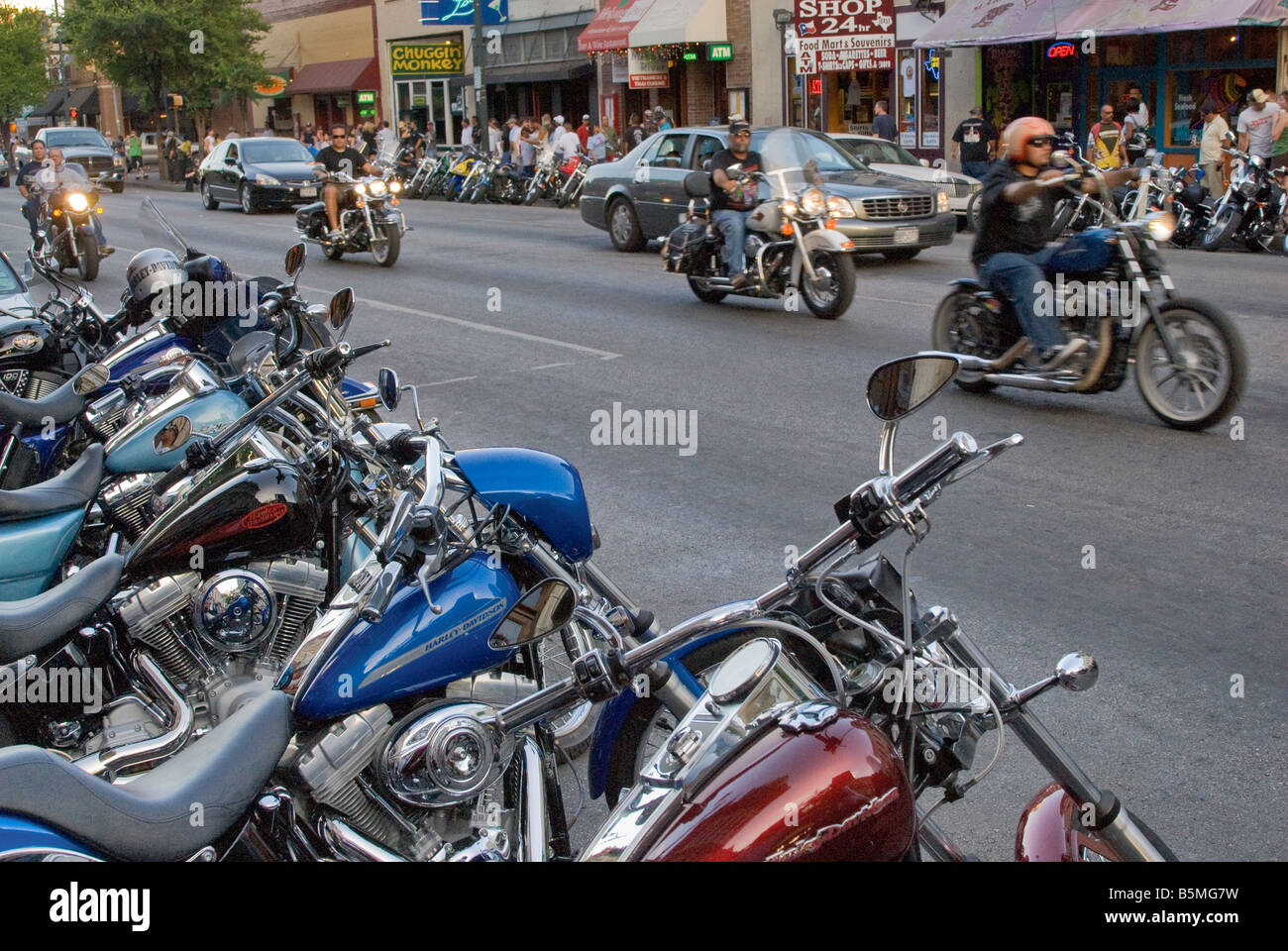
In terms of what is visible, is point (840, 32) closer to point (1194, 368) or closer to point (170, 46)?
point (1194, 368)

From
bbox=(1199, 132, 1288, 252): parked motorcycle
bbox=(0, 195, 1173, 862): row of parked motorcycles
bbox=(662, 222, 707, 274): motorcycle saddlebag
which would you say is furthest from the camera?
bbox=(1199, 132, 1288, 252): parked motorcycle

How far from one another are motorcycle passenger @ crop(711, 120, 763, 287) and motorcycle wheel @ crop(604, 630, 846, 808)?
9.28m

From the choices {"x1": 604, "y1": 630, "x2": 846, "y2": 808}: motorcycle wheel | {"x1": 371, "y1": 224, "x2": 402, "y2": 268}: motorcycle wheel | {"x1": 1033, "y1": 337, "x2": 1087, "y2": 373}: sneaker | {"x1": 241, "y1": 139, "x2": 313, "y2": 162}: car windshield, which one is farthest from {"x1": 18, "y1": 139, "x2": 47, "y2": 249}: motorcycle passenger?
{"x1": 604, "y1": 630, "x2": 846, "y2": 808}: motorcycle wheel

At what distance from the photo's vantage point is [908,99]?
89.5 ft

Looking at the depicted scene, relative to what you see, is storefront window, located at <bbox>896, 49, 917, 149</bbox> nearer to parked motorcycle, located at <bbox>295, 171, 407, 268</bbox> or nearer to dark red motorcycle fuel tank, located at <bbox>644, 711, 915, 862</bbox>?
parked motorcycle, located at <bbox>295, 171, 407, 268</bbox>

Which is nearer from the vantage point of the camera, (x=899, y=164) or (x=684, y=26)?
(x=899, y=164)

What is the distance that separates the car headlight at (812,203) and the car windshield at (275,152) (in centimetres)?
1767

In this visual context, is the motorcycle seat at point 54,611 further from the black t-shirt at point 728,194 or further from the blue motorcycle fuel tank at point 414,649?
the black t-shirt at point 728,194

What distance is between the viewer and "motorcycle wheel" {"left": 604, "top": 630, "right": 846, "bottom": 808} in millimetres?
2932

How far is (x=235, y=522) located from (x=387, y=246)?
43.0 ft

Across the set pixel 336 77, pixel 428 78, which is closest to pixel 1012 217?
pixel 428 78

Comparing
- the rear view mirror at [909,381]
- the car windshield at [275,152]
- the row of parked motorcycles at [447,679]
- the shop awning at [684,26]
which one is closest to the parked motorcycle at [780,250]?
the row of parked motorcycles at [447,679]

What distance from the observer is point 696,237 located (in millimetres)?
12469
